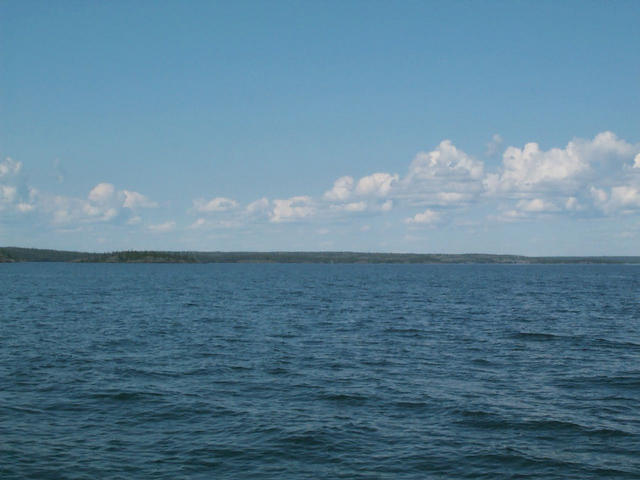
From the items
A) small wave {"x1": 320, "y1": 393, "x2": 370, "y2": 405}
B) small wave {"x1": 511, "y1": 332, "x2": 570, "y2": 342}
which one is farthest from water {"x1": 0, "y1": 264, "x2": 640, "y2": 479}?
small wave {"x1": 511, "y1": 332, "x2": 570, "y2": 342}

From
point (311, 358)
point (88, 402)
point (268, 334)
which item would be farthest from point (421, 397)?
point (268, 334)

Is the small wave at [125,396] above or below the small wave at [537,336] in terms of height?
below

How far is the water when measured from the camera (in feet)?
62.7

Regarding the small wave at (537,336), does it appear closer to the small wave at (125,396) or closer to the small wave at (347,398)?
the small wave at (347,398)

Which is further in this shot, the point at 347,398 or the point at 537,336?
the point at 537,336

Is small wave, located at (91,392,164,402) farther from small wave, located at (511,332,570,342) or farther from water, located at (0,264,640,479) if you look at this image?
small wave, located at (511,332,570,342)

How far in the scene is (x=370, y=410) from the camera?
24.9 metres

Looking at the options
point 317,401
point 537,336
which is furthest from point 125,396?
point 537,336

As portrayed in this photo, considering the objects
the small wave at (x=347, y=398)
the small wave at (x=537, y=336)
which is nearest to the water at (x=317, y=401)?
the small wave at (x=347, y=398)

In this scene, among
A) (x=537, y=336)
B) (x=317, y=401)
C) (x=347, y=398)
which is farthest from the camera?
(x=537, y=336)

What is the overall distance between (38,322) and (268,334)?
23156 mm

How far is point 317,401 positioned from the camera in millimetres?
26406

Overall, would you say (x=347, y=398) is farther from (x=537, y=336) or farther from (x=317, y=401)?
(x=537, y=336)

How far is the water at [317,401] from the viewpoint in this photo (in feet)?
62.7
